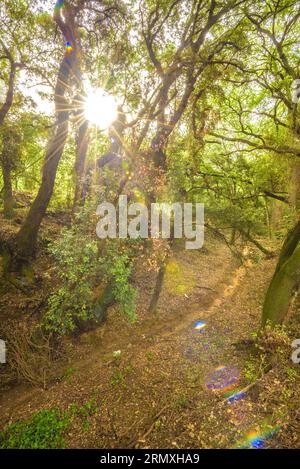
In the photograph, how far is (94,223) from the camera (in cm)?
636

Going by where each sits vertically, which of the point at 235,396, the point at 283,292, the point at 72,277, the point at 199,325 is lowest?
the point at 199,325

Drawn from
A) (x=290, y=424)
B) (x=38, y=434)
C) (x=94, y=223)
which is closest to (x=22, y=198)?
(x=94, y=223)

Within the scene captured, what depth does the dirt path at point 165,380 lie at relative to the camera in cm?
417

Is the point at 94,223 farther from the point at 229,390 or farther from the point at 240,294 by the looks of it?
the point at 240,294

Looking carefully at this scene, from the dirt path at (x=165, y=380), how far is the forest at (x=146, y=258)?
0.04 meters

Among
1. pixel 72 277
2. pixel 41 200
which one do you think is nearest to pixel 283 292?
pixel 72 277

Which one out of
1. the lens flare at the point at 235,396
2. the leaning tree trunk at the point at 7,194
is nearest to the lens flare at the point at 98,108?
the leaning tree trunk at the point at 7,194

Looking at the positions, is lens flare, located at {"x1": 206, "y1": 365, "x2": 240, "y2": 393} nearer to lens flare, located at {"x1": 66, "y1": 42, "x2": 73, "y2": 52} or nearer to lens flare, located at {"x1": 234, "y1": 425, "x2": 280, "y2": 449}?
lens flare, located at {"x1": 234, "y1": 425, "x2": 280, "y2": 449}

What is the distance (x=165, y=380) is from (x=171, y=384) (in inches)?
8.2

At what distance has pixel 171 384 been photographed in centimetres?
538

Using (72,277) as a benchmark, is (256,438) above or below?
below

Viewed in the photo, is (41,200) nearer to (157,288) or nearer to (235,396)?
(157,288)

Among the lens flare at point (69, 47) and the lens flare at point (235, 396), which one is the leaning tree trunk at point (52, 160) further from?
the lens flare at point (235, 396)

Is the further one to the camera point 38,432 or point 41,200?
point 41,200
